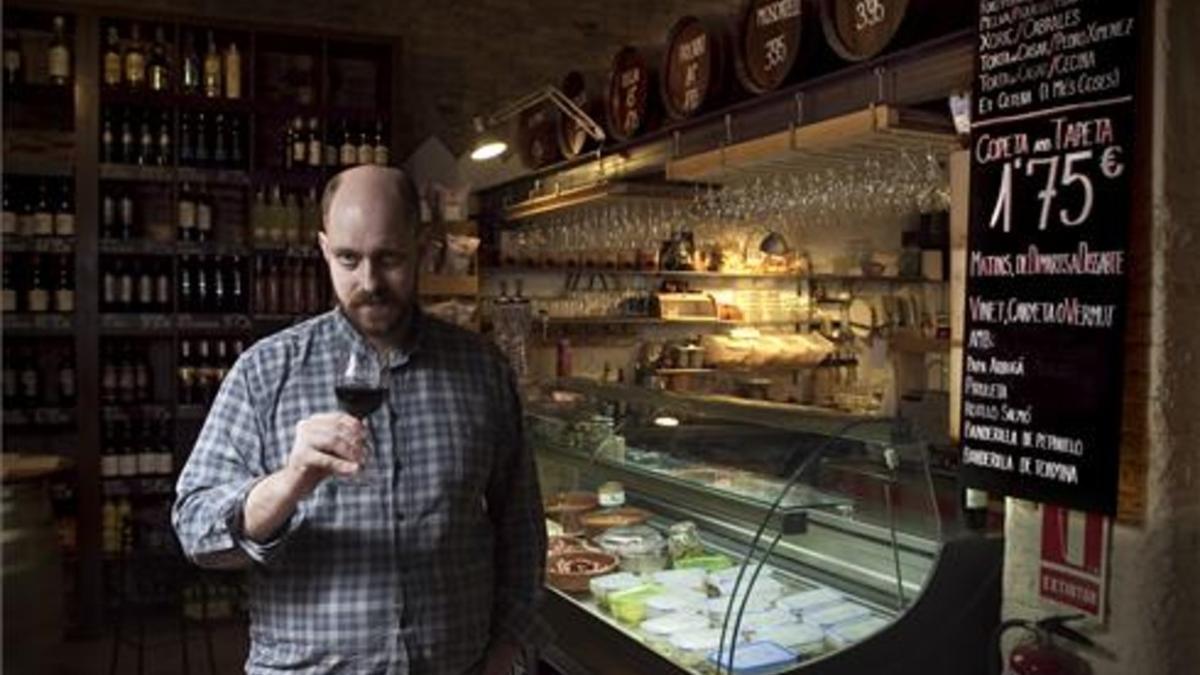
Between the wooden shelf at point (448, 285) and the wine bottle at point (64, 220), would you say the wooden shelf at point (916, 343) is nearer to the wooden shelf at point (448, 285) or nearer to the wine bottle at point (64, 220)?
the wooden shelf at point (448, 285)

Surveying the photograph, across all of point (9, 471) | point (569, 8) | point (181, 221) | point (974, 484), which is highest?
point (569, 8)

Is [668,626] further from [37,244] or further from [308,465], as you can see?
[37,244]

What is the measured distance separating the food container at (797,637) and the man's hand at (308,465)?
1.41 meters

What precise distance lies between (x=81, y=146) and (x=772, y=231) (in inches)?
200

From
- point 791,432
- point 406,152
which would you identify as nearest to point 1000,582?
point 791,432

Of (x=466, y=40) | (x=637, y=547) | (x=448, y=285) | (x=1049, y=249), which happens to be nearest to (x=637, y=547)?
(x=637, y=547)

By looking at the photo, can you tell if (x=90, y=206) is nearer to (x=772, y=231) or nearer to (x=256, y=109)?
(x=256, y=109)

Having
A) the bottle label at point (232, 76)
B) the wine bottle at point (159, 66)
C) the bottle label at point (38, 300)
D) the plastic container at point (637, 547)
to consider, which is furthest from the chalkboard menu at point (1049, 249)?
the bottle label at point (38, 300)

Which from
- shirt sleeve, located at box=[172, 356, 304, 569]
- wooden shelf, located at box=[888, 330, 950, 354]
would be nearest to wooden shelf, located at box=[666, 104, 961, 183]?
shirt sleeve, located at box=[172, 356, 304, 569]

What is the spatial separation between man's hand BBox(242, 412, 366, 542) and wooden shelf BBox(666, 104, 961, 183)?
1.93 meters

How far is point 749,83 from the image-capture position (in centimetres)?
375

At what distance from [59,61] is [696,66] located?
3781mm

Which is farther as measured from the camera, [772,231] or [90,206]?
[772,231]

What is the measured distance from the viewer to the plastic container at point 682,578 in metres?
3.18
